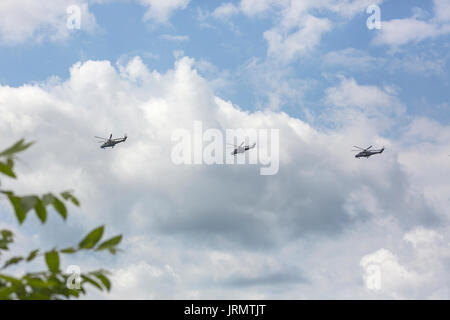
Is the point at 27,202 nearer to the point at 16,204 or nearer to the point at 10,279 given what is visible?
the point at 16,204

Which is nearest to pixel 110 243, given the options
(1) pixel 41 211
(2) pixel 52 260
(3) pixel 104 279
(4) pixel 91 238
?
(4) pixel 91 238

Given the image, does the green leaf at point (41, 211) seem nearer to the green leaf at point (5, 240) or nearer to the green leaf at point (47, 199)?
the green leaf at point (47, 199)

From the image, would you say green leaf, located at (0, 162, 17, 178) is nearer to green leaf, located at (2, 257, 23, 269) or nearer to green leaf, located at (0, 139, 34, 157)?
green leaf, located at (0, 139, 34, 157)

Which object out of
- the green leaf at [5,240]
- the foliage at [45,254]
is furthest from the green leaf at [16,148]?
the green leaf at [5,240]

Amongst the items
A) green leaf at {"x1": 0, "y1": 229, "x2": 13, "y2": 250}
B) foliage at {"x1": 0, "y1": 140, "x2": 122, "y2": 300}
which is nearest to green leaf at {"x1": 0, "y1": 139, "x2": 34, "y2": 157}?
foliage at {"x1": 0, "y1": 140, "x2": 122, "y2": 300}

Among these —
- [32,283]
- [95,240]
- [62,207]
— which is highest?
[62,207]

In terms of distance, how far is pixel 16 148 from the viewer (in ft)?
12.8

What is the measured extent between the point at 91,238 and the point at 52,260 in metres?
0.42
